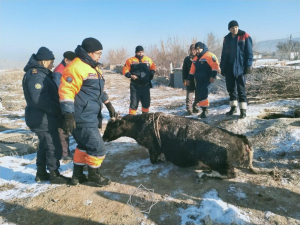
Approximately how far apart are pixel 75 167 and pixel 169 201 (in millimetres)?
1637

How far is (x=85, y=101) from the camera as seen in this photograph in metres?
3.12

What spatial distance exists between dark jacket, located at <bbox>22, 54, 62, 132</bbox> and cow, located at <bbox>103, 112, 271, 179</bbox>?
145 centimetres

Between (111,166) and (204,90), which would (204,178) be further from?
(204,90)

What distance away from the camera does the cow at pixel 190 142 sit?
3.38 m

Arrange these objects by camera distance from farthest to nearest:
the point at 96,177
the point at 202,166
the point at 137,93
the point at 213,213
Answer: the point at 137,93 < the point at 202,166 < the point at 96,177 < the point at 213,213

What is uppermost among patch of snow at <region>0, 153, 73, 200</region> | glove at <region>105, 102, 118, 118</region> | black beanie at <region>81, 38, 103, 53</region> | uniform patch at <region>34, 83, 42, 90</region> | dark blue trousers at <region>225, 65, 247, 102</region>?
black beanie at <region>81, 38, 103, 53</region>

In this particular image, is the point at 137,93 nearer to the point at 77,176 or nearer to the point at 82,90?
the point at 82,90

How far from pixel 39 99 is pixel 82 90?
68 centimetres

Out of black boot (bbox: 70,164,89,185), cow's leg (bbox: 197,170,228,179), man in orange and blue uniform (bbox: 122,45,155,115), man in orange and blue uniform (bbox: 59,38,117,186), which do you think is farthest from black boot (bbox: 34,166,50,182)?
man in orange and blue uniform (bbox: 122,45,155,115)

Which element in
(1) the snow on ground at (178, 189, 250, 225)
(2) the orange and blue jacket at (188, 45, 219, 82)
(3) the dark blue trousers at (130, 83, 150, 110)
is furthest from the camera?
(3) the dark blue trousers at (130, 83, 150, 110)

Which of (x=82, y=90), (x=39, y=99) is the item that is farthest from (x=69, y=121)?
(x=39, y=99)

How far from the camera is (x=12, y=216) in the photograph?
9.34 ft

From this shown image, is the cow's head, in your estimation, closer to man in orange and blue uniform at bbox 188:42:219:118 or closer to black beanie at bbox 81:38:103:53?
black beanie at bbox 81:38:103:53

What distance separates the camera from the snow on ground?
2500 mm
